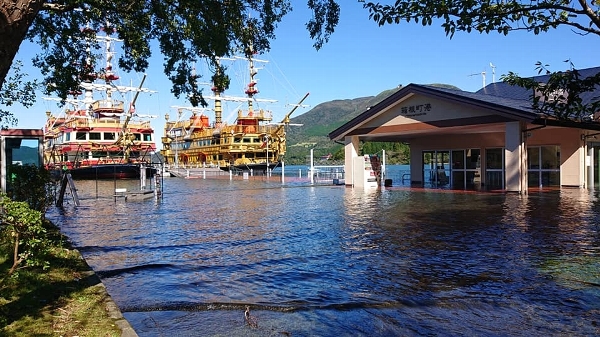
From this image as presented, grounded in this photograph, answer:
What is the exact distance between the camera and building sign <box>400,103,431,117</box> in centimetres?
2296

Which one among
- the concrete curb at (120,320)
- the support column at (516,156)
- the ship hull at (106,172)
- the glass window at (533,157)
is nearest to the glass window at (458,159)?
the glass window at (533,157)

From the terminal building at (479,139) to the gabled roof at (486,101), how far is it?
4 cm

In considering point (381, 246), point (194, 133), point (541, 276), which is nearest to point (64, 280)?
point (381, 246)

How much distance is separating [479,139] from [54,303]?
24068 mm

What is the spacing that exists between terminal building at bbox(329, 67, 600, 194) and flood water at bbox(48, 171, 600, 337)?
5632 millimetres

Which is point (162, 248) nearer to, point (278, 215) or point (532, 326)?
point (278, 215)

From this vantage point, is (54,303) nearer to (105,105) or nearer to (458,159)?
(458,159)

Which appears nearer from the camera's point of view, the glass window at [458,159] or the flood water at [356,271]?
the flood water at [356,271]

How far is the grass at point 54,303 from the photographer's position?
437 centimetres

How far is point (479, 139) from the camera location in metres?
25.6

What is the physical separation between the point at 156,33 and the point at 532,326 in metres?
8.10

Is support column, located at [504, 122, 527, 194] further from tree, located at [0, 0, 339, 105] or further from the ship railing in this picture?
the ship railing

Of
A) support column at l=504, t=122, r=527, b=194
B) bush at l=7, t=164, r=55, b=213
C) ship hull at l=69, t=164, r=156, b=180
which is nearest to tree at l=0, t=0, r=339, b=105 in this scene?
bush at l=7, t=164, r=55, b=213

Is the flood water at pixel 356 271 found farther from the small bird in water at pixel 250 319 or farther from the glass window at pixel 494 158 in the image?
the glass window at pixel 494 158
